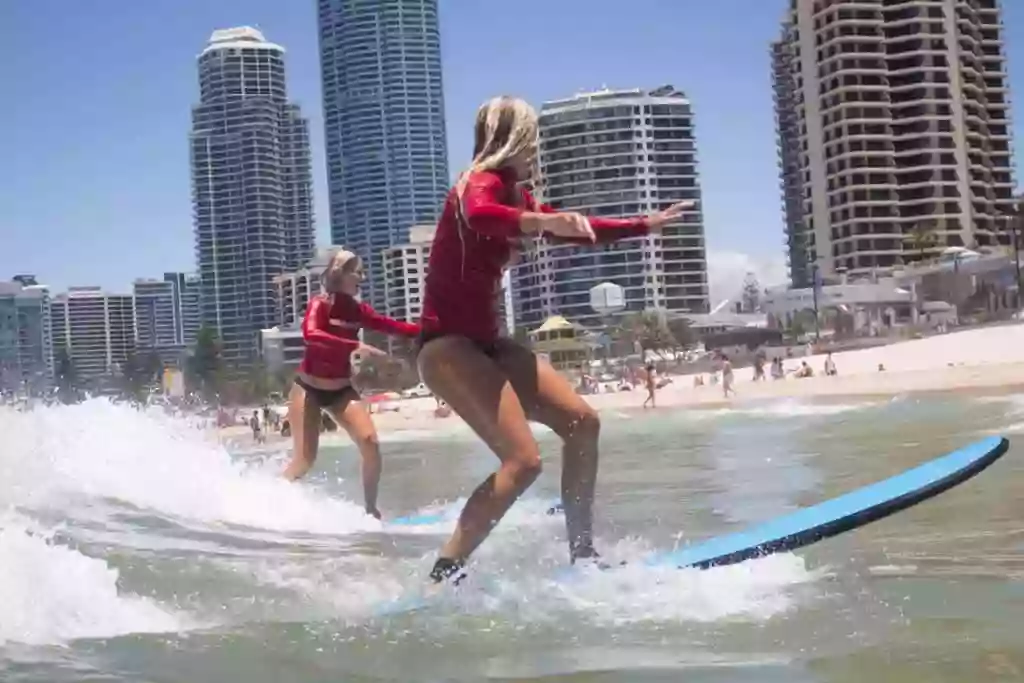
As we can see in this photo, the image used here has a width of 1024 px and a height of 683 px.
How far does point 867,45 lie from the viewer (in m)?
92.1

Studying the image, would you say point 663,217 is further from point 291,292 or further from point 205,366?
point 291,292

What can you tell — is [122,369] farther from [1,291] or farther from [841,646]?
[841,646]

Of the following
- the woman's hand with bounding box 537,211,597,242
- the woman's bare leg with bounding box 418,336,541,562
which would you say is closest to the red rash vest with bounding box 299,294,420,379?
the woman's bare leg with bounding box 418,336,541,562

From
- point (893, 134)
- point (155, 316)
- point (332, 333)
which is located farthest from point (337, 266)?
point (893, 134)

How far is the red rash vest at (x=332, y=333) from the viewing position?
20.2 feet

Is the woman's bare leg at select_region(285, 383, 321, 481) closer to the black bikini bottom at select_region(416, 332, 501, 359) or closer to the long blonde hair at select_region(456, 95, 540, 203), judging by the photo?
the black bikini bottom at select_region(416, 332, 501, 359)

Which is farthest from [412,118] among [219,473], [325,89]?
[219,473]

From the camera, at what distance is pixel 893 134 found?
304 feet

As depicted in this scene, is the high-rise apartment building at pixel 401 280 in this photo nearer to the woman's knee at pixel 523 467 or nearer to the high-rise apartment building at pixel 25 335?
the high-rise apartment building at pixel 25 335

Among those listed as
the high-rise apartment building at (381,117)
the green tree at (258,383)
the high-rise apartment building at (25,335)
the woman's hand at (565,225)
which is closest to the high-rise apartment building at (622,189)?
the high-rise apartment building at (381,117)

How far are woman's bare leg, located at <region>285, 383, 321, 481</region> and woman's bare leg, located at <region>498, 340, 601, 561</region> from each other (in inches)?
114

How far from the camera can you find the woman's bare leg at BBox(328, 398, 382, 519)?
6.38m

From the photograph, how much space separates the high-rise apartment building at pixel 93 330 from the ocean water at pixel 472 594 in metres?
51.4

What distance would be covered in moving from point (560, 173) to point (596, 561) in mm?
96961
